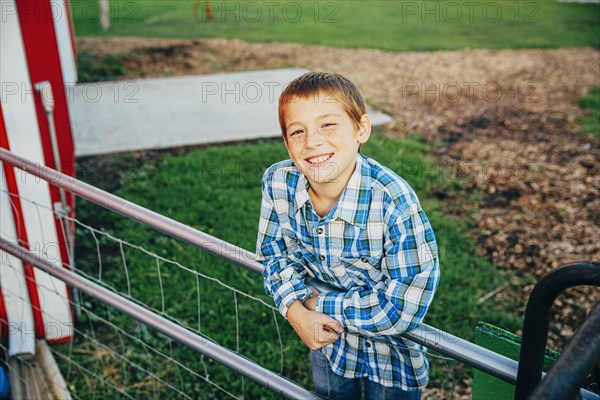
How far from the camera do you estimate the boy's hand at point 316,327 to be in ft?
6.17

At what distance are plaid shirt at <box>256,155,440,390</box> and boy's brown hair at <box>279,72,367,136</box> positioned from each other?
0.58 ft

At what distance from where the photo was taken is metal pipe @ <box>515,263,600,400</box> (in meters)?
1.25

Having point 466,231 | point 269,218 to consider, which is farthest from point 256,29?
point 269,218

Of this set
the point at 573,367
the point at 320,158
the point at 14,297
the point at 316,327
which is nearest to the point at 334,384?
the point at 316,327

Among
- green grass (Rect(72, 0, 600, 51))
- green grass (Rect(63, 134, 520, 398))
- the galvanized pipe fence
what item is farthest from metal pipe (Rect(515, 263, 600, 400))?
green grass (Rect(72, 0, 600, 51))

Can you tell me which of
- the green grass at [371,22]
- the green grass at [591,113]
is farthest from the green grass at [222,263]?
the green grass at [371,22]

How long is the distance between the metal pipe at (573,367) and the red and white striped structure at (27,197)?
2.63 metres

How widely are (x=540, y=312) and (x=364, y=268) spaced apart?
2.24 ft

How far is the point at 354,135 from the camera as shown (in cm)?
193

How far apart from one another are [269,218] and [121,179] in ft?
13.7

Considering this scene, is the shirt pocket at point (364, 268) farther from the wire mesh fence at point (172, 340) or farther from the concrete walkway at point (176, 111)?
the concrete walkway at point (176, 111)

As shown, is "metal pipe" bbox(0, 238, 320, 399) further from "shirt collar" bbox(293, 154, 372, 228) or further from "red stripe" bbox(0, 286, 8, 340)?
"red stripe" bbox(0, 286, 8, 340)

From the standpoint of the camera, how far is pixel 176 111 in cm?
765

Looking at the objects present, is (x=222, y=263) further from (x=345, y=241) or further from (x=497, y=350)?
(x=497, y=350)
